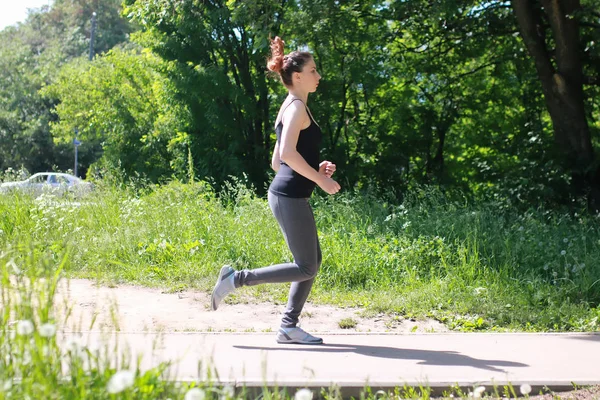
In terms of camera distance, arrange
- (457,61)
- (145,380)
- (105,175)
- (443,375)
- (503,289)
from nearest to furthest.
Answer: (145,380) → (443,375) → (503,289) → (105,175) → (457,61)

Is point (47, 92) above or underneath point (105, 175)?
above

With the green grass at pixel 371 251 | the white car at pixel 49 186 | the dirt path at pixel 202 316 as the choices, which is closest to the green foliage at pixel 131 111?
the white car at pixel 49 186

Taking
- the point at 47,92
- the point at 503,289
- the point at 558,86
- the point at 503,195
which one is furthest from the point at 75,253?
the point at 47,92

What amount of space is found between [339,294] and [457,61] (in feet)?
33.8

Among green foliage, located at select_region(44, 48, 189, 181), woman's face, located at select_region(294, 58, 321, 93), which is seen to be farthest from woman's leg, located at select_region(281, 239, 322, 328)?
green foliage, located at select_region(44, 48, 189, 181)

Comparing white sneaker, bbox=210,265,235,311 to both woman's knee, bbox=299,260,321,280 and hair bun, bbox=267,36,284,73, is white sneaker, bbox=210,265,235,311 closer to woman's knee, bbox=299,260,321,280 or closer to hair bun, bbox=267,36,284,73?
woman's knee, bbox=299,260,321,280

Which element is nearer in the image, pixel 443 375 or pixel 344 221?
pixel 443 375

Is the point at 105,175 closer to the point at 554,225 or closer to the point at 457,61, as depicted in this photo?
the point at 554,225

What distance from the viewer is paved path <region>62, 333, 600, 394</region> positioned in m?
4.15

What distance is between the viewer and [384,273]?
7.61m

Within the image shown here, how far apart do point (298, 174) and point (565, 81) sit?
9.64m

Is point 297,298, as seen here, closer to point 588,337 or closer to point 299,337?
point 299,337

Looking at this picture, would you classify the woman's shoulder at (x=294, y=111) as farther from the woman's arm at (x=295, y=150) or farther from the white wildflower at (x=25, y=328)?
the white wildflower at (x=25, y=328)

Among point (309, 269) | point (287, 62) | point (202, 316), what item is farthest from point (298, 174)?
point (202, 316)
